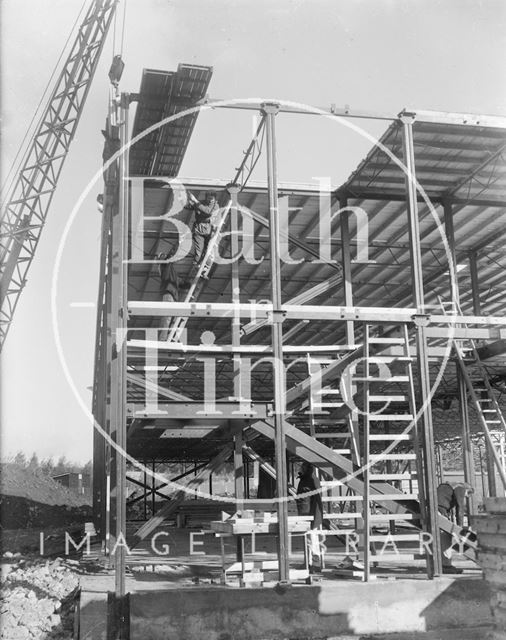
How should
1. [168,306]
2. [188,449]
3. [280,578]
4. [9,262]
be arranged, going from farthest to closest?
[9,262], [188,449], [168,306], [280,578]

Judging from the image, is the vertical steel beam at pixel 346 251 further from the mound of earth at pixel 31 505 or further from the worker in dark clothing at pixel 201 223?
the mound of earth at pixel 31 505

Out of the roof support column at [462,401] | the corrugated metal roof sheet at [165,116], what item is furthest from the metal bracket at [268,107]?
the roof support column at [462,401]

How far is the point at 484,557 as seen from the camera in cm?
612

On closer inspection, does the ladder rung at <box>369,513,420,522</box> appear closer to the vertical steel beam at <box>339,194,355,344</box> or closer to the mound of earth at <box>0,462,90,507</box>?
the vertical steel beam at <box>339,194,355,344</box>

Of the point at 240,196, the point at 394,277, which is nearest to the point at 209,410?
the point at 240,196

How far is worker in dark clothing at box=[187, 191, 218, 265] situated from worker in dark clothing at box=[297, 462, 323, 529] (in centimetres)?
486

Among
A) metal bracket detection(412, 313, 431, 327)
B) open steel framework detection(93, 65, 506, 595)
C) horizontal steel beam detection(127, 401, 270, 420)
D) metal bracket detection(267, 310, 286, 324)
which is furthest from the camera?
horizontal steel beam detection(127, 401, 270, 420)

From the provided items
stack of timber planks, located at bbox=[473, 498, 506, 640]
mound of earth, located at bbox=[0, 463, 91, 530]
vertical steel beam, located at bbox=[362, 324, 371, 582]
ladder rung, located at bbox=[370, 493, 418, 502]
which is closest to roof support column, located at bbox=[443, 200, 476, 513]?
ladder rung, located at bbox=[370, 493, 418, 502]

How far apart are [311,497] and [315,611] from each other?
3338mm

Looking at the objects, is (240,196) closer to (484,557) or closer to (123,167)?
(123,167)

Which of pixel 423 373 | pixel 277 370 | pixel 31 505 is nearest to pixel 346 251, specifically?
pixel 423 373

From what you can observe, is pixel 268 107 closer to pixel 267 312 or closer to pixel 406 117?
pixel 406 117

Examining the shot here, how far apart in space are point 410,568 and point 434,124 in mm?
7148

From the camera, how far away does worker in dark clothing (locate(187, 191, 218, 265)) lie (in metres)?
14.3
